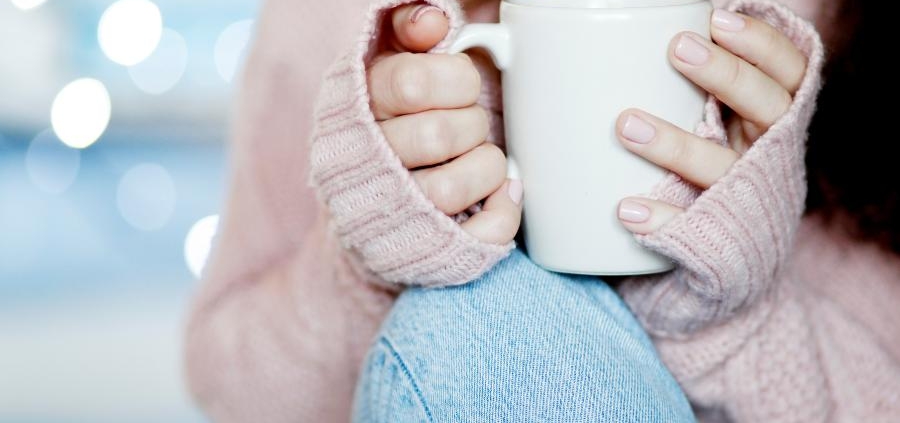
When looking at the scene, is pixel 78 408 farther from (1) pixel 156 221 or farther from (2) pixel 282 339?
(2) pixel 282 339

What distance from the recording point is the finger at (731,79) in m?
0.59

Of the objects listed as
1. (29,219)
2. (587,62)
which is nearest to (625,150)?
(587,62)

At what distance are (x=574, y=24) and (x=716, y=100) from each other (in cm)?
12

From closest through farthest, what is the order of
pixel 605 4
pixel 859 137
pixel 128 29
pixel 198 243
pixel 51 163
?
pixel 605 4, pixel 859 137, pixel 198 243, pixel 128 29, pixel 51 163

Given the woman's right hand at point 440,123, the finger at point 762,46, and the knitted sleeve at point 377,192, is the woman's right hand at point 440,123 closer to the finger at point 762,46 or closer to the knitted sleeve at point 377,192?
the knitted sleeve at point 377,192

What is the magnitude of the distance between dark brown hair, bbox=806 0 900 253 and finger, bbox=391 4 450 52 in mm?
376

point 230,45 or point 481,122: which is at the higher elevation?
point 481,122

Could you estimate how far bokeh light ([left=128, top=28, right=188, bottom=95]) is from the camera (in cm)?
240

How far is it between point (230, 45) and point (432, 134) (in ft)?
6.18

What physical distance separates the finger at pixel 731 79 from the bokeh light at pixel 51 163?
2.13m

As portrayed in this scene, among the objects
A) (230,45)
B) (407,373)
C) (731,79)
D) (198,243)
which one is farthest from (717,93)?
(230,45)

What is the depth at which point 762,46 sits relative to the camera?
2.02 ft

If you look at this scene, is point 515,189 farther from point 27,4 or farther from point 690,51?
point 27,4

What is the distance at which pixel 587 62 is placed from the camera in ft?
1.91
